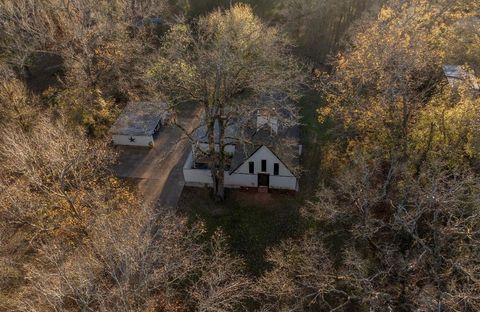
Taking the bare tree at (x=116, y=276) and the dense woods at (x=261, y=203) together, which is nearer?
the bare tree at (x=116, y=276)

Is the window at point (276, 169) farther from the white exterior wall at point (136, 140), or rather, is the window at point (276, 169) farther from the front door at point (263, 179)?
the white exterior wall at point (136, 140)

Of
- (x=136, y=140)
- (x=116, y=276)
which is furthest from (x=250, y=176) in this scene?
(x=116, y=276)

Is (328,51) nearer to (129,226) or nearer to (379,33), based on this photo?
(379,33)

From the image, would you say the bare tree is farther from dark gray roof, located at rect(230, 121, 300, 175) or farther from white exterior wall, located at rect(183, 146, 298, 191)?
dark gray roof, located at rect(230, 121, 300, 175)

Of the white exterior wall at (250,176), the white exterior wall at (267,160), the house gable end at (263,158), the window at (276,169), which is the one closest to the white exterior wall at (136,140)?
the white exterior wall at (250,176)

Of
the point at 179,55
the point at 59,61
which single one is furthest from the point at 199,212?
the point at 59,61

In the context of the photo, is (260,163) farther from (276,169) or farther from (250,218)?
(250,218)
